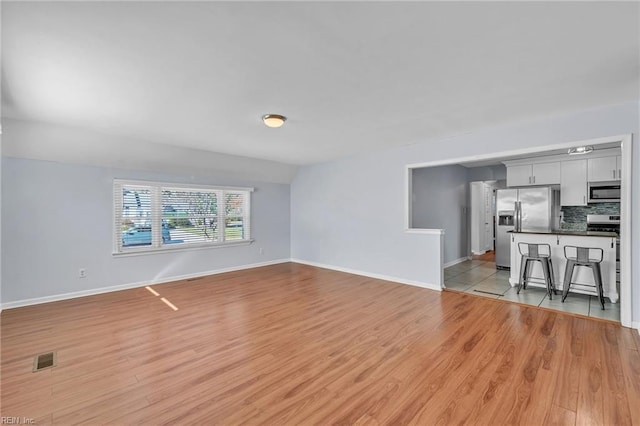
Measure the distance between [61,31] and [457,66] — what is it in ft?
9.31

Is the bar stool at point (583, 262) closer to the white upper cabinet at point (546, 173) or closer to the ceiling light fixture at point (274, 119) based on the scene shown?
the white upper cabinet at point (546, 173)

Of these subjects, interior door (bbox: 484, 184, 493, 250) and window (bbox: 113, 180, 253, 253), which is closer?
window (bbox: 113, 180, 253, 253)

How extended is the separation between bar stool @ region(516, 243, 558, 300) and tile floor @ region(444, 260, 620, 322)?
0.50ft

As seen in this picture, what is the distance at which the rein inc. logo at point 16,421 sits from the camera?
5.76 feet

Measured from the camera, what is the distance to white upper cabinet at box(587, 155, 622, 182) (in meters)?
4.72

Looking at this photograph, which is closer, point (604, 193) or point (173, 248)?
point (604, 193)

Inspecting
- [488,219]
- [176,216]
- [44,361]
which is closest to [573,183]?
[488,219]

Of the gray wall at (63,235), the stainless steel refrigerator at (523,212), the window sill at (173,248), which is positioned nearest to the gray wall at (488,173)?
the stainless steel refrigerator at (523,212)

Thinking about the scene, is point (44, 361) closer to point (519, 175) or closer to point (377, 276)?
point (377, 276)

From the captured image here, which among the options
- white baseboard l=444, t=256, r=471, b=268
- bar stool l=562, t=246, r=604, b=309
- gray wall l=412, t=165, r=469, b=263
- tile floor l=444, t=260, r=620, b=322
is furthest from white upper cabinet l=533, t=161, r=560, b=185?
white baseboard l=444, t=256, r=471, b=268

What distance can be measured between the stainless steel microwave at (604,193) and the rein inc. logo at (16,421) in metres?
7.48

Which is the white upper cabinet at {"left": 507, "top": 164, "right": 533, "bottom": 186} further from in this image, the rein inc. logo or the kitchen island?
the rein inc. logo

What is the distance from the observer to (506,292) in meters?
4.47

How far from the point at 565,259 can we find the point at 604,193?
65.0 inches
